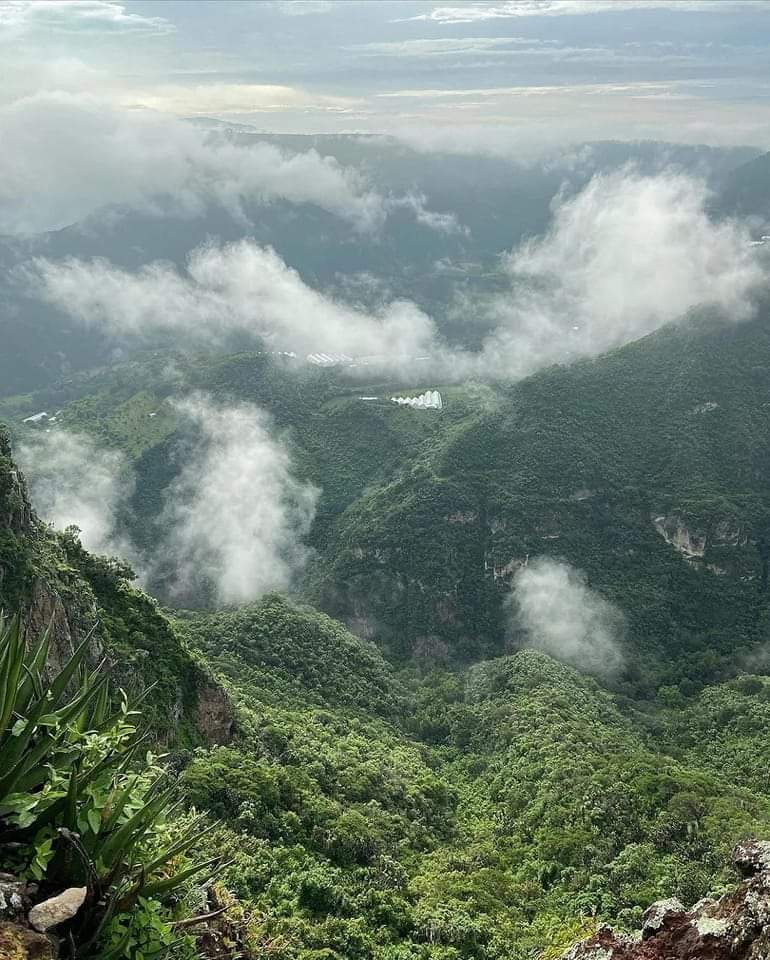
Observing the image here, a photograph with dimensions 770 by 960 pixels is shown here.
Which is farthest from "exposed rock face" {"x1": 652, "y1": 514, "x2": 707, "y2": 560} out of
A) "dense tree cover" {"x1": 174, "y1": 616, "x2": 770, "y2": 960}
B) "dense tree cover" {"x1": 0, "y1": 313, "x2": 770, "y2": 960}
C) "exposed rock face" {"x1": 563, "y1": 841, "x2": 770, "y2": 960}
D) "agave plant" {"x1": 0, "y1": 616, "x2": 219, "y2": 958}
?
"agave plant" {"x1": 0, "y1": 616, "x2": 219, "y2": 958}

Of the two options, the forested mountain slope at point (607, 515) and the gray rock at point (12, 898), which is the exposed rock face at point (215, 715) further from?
the forested mountain slope at point (607, 515)

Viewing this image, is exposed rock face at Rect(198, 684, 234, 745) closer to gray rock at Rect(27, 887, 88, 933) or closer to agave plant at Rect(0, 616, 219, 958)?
agave plant at Rect(0, 616, 219, 958)

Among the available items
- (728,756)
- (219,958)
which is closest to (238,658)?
(728,756)

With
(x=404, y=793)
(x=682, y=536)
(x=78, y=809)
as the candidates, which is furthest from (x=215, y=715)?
(x=682, y=536)

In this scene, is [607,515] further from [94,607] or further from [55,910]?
[55,910]

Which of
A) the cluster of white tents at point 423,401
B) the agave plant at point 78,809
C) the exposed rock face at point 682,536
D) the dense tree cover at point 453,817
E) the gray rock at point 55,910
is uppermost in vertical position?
the cluster of white tents at point 423,401

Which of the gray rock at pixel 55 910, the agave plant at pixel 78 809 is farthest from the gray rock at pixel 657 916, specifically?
the gray rock at pixel 55 910

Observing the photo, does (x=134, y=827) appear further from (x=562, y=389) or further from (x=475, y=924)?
(x=562, y=389)
